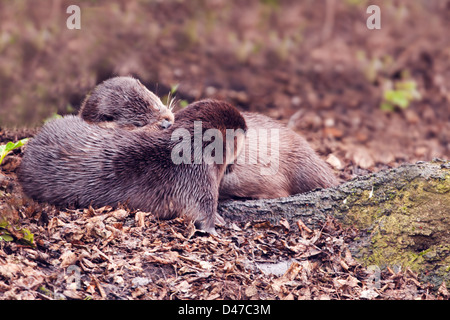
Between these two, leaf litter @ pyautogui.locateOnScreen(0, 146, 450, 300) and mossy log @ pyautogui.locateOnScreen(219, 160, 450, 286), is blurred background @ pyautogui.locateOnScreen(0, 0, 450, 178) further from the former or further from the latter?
leaf litter @ pyautogui.locateOnScreen(0, 146, 450, 300)

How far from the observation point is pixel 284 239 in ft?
13.5

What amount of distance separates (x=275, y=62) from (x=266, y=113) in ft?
5.65

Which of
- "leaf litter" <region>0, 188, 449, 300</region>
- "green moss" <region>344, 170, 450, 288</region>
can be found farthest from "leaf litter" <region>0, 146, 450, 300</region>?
"green moss" <region>344, 170, 450, 288</region>

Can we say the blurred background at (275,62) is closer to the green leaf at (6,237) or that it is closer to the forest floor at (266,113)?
the forest floor at (266,113)

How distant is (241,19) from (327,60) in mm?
1801

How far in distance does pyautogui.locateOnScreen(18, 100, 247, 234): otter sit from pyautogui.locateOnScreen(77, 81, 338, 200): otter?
0.49m

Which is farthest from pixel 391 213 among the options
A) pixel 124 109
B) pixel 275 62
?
pixel 275 62

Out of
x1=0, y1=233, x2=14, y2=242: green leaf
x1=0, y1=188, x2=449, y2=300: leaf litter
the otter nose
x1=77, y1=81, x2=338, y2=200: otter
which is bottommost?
x1=0, y1=188, x2=449, y2=300: leaf litter

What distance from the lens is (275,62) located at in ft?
29.1

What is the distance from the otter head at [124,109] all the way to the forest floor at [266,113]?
2.58 feet

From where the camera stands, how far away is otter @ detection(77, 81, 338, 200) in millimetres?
4938

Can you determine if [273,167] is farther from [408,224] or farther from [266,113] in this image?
[266,113]
